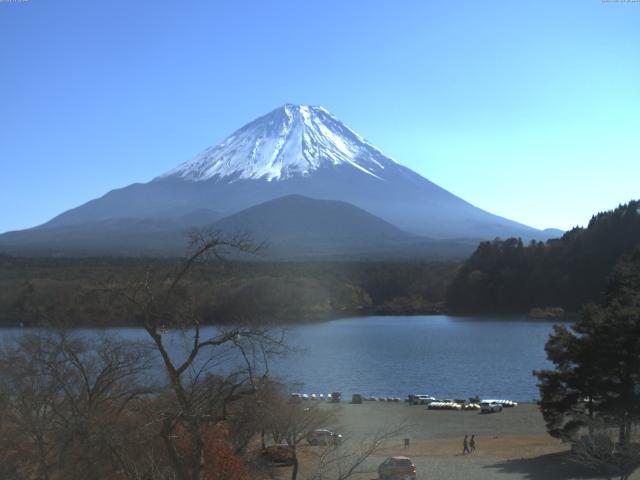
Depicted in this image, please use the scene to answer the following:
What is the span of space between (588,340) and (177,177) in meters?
129

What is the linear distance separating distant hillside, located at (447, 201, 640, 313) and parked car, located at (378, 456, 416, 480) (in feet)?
126

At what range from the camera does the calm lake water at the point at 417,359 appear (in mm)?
23203

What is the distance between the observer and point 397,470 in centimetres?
1073

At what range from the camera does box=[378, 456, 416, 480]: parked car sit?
1056cm

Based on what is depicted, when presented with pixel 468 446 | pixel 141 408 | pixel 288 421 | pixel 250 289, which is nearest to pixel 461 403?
pixel 468 446

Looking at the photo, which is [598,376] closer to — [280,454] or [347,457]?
[347,457]

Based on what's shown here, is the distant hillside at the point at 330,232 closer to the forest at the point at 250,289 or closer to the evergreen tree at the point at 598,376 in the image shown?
the forest at the point at 250,289

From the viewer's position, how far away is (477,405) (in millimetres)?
20375

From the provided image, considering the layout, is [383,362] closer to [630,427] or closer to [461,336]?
[461,336]

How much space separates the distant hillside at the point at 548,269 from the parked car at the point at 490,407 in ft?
96.3

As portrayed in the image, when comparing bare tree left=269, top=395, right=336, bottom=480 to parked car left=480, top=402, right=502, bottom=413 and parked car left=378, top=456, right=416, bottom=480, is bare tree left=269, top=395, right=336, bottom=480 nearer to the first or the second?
parked car left=378, top=456, right=416, bottom=480

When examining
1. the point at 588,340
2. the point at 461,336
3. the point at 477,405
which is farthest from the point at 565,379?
the point at 461,336

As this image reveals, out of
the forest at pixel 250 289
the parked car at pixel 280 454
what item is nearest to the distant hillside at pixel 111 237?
the forest at pixel 250 289

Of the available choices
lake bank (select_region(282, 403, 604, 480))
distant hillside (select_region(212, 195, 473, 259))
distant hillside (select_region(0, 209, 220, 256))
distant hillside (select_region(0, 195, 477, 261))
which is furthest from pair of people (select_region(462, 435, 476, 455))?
distant hillside (select_region(212, 195, 473, 259))
